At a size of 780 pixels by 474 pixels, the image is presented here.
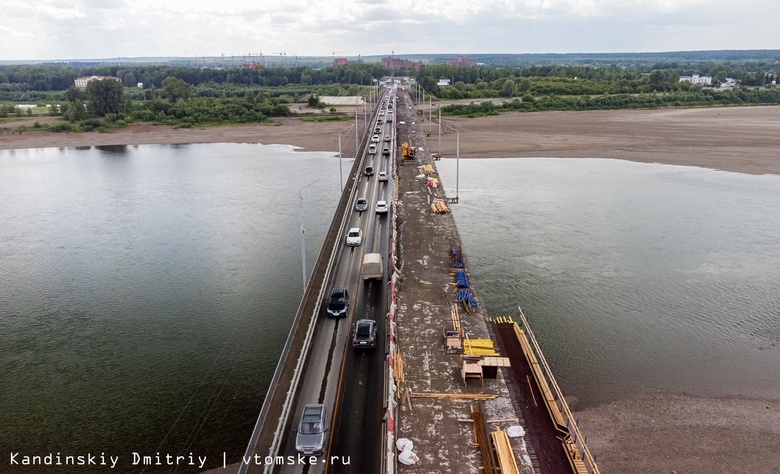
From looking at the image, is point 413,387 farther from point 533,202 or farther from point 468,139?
point 468,139

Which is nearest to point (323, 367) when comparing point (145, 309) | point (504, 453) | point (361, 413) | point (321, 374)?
point (321, 374)

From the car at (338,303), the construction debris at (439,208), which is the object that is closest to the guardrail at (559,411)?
the car at (338,303)

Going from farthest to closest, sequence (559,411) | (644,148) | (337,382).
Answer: (644,148) < (559,411) < (337,382)

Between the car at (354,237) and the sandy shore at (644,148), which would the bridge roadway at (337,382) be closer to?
the car at (354,237)

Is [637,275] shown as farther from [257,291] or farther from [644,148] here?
[644,148]

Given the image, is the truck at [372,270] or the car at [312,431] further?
the truck at [372,270]

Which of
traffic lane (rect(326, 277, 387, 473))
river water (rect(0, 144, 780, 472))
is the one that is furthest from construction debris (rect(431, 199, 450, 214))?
traffic lane (rect(326, 277, 387, 473))

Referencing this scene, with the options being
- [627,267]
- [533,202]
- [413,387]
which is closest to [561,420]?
[413,387]
